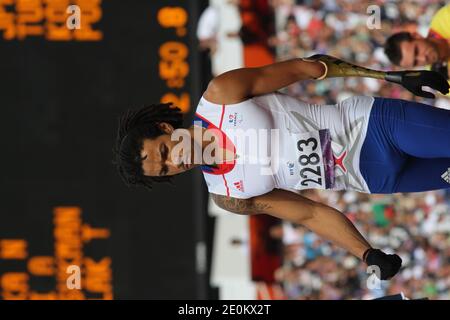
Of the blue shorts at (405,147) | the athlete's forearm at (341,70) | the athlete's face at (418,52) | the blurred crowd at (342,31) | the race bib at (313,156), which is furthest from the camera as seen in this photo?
the blurred crowd at (342,31)

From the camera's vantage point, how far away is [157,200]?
623 cm

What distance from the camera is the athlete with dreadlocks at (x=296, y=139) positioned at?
10.8 ft

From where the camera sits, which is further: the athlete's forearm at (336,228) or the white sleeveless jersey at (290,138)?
the athlete's forearm at (336,228)

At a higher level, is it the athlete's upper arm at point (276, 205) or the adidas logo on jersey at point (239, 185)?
the adidas logo on jersey at point (239, 185)

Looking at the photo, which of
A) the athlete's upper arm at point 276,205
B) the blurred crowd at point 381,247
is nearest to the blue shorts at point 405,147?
the athlete's upper arm at point 276,205

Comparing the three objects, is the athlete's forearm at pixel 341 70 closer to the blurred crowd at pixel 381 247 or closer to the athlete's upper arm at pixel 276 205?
the athlete's upper arm at pixel 276 205

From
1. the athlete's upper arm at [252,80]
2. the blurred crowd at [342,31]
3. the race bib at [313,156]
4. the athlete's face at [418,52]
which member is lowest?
the race bib at [313,156]

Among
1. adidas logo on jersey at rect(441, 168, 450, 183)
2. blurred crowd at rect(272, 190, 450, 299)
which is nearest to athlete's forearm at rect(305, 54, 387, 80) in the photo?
adidas logo on jersey at rect(441, 168, 450, 183)

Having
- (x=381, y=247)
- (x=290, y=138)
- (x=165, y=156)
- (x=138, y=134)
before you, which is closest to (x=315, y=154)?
(x=290, y=138)

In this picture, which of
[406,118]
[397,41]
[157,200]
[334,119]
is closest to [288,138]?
[334,119]

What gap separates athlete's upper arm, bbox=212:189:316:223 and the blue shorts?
1.13ft

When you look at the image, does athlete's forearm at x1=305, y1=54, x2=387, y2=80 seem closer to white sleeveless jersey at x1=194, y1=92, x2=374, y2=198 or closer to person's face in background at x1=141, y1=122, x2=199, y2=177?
white sleeveless jersey at x1=194, y1=92, x2=374, y2=198

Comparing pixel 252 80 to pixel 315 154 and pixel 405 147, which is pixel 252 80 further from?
pixel 405 147

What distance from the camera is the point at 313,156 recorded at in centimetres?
337
